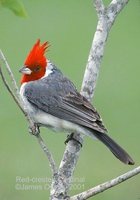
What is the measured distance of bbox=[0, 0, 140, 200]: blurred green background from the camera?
8336 mm

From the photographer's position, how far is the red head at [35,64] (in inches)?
253

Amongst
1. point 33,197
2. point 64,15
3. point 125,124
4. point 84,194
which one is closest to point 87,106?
point 84,194

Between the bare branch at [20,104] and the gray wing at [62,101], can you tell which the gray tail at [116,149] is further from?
the bare branch at [20,104]

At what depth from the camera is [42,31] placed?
40.8 ft

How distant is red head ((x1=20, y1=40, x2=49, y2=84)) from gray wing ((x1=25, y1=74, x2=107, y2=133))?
7cm

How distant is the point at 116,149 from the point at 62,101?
0.71 meters

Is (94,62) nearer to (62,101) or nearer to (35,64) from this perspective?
(62,101)

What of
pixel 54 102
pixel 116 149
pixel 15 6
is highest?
pixel 54 102

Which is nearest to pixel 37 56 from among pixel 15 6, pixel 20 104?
pixel 20 104

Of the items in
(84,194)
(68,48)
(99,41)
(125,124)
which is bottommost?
(84,194)

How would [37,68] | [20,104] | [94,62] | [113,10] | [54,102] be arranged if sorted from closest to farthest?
1. [20,104]
2. [94,62]
3. [113,10]
4. [54,102]
5. [37,68]

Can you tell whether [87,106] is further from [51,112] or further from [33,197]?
[33,197]

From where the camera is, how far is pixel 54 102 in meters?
6.38

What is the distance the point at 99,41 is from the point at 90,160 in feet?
9.85
